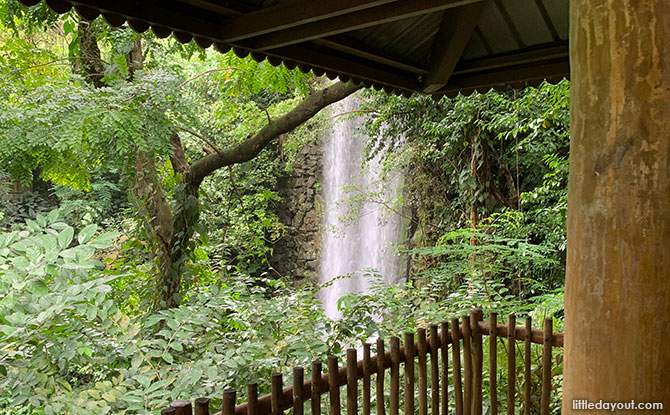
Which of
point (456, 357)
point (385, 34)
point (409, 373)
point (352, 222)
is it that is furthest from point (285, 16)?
point (352, 222)

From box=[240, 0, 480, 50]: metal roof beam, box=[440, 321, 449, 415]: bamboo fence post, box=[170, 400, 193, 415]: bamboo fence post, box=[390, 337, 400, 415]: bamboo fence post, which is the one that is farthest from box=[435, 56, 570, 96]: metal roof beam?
box=[170, 400, 193, 415]: bamboo fence post

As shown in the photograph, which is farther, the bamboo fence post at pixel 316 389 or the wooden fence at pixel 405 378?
the bamboo fence post at pixel 316 389

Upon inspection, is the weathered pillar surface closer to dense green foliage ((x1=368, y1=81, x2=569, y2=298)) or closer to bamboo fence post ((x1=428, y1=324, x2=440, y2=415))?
bamboo fence post ((x1=428, y1=324, x2=440, y2=415))

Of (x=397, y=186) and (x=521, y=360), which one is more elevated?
(x=397, y=186)

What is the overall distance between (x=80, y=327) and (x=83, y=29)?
374 cm

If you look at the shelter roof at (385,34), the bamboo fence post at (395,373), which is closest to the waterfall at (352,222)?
the shelter roof at (385,34)

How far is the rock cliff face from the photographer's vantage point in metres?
13.3

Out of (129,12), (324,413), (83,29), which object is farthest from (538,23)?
(83,29)

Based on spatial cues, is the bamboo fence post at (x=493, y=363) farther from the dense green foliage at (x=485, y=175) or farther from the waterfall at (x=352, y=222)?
the waterfall at (x=352, y=222)

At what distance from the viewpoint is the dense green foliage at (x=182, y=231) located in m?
2.44

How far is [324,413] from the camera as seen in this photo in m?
3.94

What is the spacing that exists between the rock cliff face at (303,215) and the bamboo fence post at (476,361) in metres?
10.4

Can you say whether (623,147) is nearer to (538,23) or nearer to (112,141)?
(538,23)

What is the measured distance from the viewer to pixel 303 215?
531 inches
